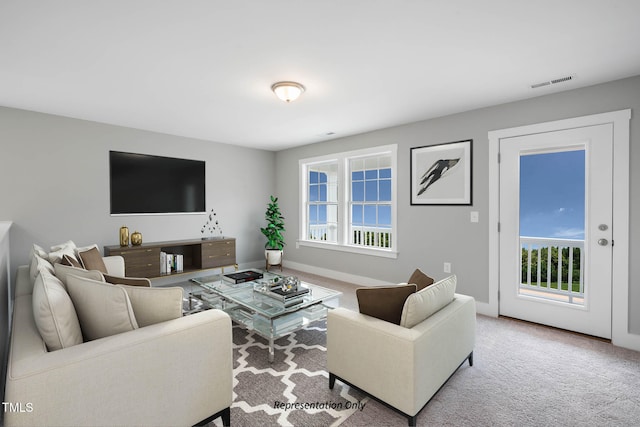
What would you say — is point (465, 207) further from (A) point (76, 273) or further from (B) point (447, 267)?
(A) point (76, 273)

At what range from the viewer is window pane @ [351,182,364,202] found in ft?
16.1

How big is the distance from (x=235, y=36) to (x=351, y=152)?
3031mm

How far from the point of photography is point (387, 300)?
5.96 ft

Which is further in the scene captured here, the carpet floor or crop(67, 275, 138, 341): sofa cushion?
the carpet floor

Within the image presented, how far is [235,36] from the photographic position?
2.06 meters

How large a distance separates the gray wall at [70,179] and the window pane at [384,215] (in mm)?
2883

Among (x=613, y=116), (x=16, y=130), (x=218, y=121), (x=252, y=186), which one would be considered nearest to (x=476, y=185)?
(x=613, y=116)

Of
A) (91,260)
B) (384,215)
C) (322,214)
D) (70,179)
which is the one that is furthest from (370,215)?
(70,179)

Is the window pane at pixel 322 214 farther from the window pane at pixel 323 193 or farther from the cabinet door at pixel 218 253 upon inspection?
the cabinet door at pixel 218 253

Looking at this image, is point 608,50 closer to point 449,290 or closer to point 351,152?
point 449,290

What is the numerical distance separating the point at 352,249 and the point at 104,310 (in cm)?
378

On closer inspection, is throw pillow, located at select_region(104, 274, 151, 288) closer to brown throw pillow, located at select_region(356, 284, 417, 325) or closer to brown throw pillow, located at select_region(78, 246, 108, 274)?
brown throw pillow, located at select_region(78, 246, 108, 274)

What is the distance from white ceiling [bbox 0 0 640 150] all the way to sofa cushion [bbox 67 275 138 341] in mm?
1609

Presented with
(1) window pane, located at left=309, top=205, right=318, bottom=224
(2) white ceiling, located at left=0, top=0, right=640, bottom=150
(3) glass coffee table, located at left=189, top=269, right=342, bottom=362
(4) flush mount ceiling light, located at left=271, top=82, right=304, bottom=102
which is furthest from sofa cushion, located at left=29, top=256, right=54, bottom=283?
(1) window pane, located at left=309, top=205, right=318, bottom=224
